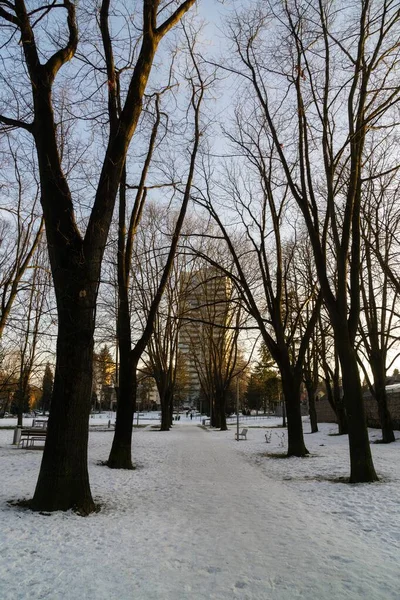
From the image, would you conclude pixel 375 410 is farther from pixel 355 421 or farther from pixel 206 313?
pixel 355 421

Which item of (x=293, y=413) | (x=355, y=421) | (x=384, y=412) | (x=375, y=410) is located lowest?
(x=355, y=421)

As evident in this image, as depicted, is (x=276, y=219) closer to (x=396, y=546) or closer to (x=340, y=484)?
(x=340, y=484)

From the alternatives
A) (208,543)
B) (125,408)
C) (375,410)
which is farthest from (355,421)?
(375,410)

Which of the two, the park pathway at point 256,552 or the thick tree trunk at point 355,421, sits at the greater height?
the thick tree trunk at point 355,421

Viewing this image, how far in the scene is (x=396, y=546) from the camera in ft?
14.8

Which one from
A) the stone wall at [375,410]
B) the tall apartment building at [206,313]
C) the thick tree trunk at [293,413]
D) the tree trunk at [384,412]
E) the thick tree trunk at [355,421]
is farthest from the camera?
the tall apartment building at [206,313]

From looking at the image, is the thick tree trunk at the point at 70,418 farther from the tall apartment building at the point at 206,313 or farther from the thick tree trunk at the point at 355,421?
the tall apartment building at the point at 206,313

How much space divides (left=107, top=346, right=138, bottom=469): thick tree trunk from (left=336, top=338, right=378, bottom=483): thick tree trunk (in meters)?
5.05

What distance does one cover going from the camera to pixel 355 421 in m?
8.92

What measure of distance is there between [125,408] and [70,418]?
513 centimetres

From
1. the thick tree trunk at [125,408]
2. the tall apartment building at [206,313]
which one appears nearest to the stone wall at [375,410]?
the tall apartment building at [206,313]

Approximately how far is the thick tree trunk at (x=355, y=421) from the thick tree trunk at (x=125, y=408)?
16.6 feet

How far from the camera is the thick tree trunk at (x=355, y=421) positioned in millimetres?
8609

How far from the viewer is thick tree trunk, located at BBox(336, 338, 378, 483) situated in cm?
861
